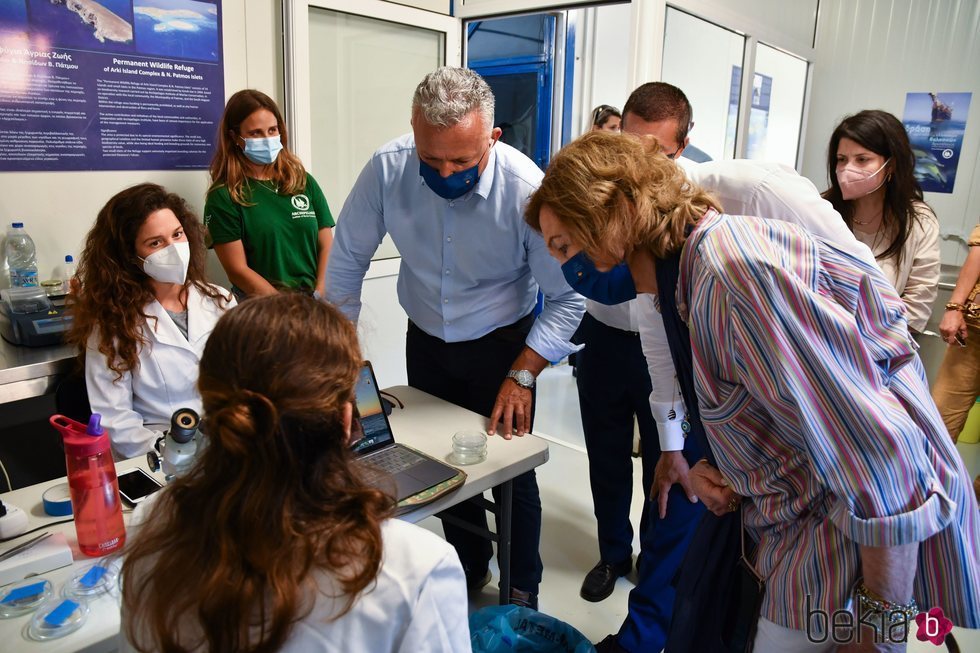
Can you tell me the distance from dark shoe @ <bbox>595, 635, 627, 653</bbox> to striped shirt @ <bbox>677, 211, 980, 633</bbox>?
0.97 m

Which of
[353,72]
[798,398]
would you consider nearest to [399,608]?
[798,398]

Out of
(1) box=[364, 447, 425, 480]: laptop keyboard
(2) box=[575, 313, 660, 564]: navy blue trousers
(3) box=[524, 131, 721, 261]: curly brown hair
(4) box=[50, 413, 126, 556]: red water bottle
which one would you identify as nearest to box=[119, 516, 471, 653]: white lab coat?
(4) box=[50, 413, 126, 556]: red water bottle

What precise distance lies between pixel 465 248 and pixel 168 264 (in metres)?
0.80

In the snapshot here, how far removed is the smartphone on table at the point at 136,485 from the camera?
1.34 m

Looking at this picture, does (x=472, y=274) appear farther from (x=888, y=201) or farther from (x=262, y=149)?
(x=888, y=201)

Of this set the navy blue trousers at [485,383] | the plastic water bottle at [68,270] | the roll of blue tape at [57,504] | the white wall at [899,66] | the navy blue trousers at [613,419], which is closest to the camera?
the roll of blue tape at [57,504]

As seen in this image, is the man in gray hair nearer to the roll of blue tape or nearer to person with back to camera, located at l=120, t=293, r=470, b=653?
the roll of blue tape

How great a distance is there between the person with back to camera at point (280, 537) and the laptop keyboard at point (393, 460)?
650 mm

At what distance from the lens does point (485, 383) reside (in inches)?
75.6

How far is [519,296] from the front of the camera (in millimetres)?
1928

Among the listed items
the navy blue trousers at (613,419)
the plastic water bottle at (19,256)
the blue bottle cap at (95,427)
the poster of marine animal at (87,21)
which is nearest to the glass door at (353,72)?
the poster of marine animal at (87,21)

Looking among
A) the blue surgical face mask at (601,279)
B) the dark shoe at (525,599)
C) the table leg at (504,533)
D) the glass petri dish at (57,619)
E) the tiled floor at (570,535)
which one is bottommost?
the tiled floor at (570,535)

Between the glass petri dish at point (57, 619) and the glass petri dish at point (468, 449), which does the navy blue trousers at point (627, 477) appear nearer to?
the glass petri dish at point (468, 449)

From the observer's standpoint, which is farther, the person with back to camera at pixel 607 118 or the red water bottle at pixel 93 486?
the person with back to camera at pixel 607 118
